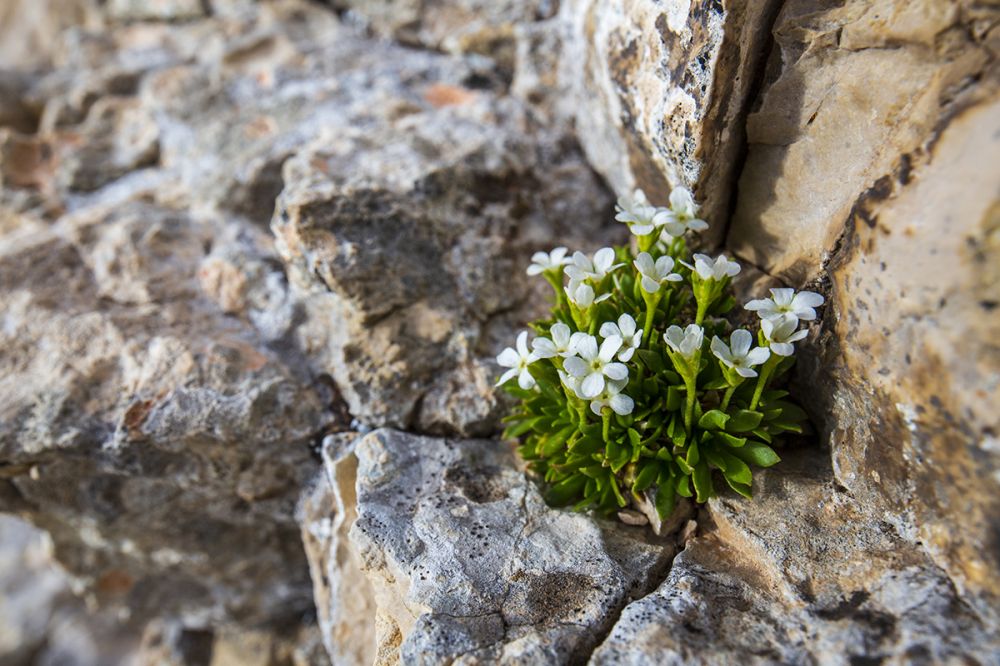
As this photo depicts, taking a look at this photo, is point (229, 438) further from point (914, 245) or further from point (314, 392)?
point (914, 245)

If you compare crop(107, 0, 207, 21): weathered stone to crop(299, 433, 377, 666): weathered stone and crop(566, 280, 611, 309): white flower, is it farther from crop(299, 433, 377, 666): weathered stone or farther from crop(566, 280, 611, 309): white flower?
crop(566, 280, 611, 309): white flower

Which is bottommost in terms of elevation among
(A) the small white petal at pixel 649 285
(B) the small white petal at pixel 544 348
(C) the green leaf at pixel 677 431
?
(C) the green leaf at pixel 677 431

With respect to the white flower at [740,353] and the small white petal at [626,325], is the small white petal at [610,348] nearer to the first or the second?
the small white petal at [626,325]

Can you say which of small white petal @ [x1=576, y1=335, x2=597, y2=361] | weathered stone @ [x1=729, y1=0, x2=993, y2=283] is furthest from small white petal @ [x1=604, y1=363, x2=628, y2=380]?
weathered stone @ [x1=729, y1=0, x2=993, y2=283]

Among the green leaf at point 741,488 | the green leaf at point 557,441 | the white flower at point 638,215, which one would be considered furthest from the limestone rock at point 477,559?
the white flower at point 638,215

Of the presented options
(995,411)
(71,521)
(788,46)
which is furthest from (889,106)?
(71,521)

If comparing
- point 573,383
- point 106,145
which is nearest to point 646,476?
point 573,383
